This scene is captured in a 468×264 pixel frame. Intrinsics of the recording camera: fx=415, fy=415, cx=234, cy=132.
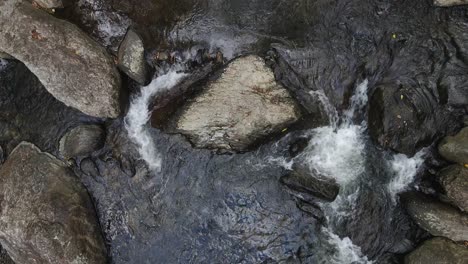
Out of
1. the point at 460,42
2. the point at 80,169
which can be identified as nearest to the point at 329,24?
the point at 460,42

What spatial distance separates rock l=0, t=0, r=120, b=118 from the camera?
27.6 ft

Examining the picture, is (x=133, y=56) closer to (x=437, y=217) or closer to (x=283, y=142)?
(x=283, y=142)

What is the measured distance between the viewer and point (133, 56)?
851 cm

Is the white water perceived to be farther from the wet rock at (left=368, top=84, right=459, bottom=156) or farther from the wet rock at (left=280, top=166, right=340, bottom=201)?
the wet rock at (left=368, top=84, right=459, bottom=156)

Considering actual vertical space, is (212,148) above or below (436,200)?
above

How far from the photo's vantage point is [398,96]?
7.85 meters

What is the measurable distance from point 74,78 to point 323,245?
19.7 ft

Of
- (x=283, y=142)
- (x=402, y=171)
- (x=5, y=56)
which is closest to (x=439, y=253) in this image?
(x=402, y=171)

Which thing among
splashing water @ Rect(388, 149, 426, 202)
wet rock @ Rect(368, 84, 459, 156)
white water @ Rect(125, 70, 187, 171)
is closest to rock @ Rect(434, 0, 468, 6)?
wet rock @ Rect(368, 84, 459, 156)

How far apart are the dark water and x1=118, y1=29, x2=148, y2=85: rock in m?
0.27

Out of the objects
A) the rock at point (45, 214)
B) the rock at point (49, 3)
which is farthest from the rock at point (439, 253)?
the rock at point (49, 3)

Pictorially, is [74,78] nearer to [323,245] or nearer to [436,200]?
[323,245]

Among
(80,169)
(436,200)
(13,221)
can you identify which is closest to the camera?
(436,200)

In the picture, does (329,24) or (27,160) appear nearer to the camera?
(329,24)
